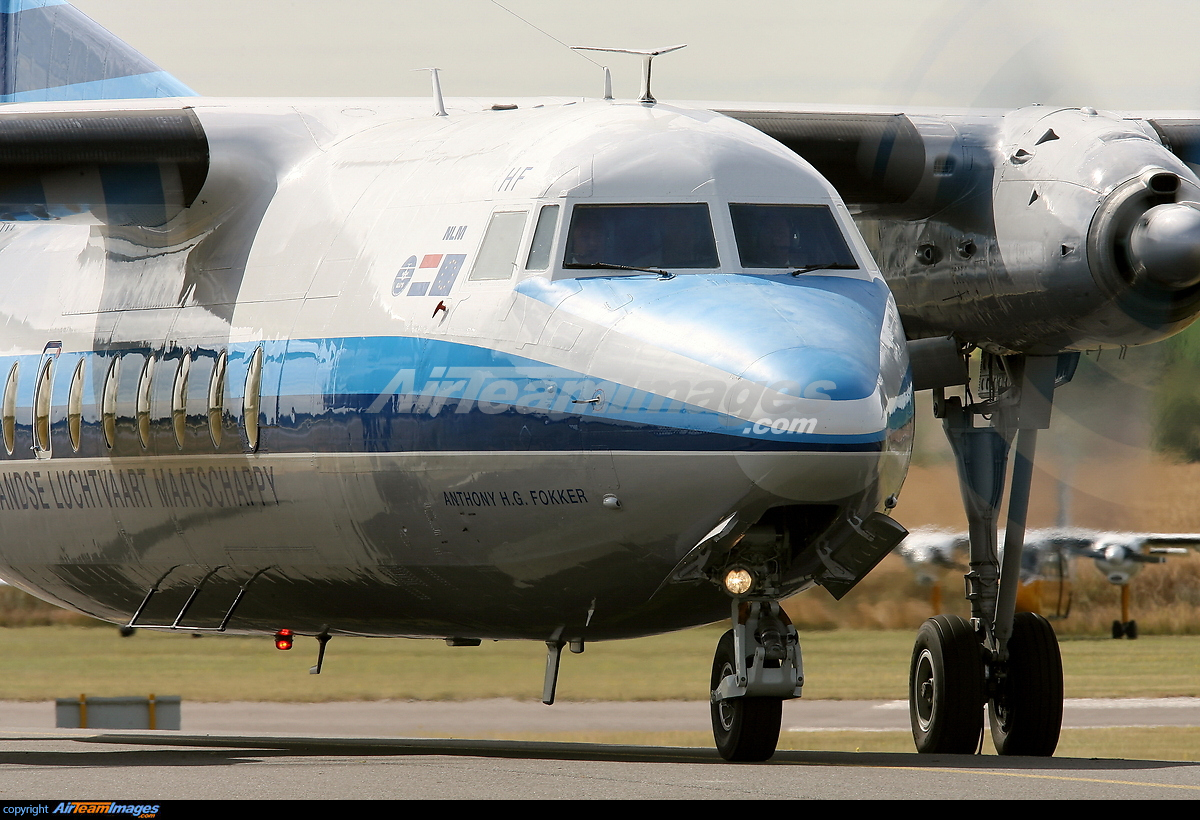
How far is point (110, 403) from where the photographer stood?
14.2 meters

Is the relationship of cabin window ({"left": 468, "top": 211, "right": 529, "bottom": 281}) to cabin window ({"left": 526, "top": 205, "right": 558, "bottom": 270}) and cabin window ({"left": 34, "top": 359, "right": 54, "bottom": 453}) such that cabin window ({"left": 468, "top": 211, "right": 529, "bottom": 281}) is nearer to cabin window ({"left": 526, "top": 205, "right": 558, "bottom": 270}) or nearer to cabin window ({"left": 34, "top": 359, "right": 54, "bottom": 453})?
cabin window ({"left": 526, "top": 205, "right": 558, "bottom": 270})

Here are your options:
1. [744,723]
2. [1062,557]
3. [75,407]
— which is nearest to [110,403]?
[75,407]

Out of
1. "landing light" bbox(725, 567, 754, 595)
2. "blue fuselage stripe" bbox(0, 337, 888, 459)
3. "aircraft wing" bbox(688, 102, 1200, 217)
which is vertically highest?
"aircraft wing" bbox(688, 102, 1200, 217)

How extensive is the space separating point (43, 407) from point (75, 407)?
1.63 feet

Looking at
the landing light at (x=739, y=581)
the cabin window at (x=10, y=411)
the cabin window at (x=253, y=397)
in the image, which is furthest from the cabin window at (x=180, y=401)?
the landing light at (x=739, y=581)

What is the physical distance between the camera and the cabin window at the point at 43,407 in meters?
14.8

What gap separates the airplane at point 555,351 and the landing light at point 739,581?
2cm

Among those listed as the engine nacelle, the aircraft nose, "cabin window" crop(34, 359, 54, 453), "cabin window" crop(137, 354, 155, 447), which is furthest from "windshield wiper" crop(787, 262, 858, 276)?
"cabin window" crop(34, 359, 54, 453)

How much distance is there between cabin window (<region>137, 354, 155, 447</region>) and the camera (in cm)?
1378

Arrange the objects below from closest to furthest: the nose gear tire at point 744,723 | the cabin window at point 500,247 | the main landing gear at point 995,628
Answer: the nose gear tire at point 744,723, the cabin window at point 500,247, the main landing gear at point 995,628

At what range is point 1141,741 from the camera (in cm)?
2448

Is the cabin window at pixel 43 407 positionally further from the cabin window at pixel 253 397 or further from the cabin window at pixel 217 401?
the cabin window at pixel 253 397

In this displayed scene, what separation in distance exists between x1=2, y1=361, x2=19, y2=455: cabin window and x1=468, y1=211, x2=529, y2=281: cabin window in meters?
5.39

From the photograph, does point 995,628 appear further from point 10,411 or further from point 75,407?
point 10,411
